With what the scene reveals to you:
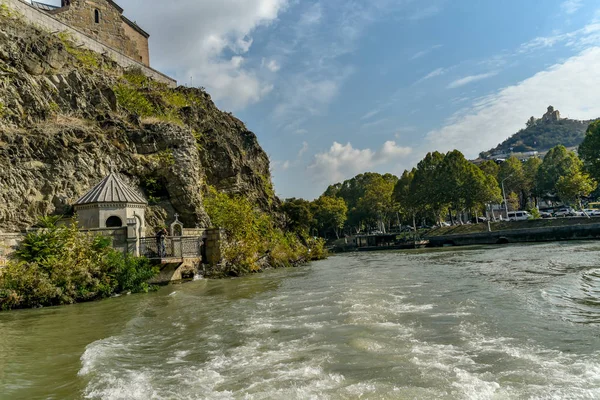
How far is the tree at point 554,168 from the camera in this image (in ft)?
270

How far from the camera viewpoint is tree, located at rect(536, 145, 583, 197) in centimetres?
8238

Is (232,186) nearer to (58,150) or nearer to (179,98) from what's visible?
(179,98)

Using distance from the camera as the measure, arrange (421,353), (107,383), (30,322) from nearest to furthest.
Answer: (107,383) < (421,353) < (30,322)

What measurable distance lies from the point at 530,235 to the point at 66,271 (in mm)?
55141

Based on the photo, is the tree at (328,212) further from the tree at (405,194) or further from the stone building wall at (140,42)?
the stone building wall at (140,42)

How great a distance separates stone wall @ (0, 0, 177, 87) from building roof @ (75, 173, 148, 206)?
1592 centimetres

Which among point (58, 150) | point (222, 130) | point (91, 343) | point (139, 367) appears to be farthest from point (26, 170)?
point (222, 130)

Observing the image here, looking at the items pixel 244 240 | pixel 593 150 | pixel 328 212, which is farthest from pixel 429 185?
pixel 244 240

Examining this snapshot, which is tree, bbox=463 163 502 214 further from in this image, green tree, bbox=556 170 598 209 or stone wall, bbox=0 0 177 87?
stone wall, bbox=0 0 177 87

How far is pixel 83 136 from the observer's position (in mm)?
27172

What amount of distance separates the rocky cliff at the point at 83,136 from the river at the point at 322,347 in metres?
11.3

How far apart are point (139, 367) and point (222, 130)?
40.0 meters

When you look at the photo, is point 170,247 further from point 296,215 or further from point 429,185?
point 429,185

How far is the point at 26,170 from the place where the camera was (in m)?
23.2
